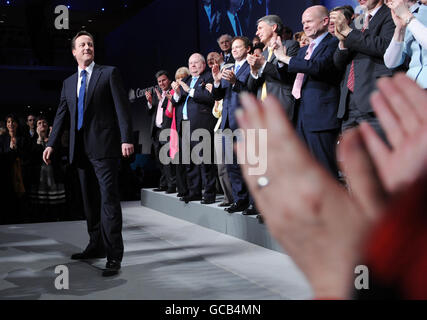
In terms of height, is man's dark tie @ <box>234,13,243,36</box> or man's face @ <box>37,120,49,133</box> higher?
man's dark tie @ <box>234,13,243,36</box>

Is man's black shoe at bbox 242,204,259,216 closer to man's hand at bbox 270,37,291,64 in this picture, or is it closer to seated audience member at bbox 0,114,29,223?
man's hand at bbox 270,37,291,64

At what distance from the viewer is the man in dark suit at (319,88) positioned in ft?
9.92

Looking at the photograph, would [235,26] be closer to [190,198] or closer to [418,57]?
[190,198]

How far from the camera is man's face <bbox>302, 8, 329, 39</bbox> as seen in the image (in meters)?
3.14

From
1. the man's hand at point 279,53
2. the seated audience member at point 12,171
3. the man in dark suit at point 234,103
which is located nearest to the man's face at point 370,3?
the man's hand at point 279,53

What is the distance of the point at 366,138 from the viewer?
0.62 feet

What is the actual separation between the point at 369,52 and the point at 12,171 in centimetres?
452

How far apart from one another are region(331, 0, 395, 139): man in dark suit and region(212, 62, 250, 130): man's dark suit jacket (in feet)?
3.83

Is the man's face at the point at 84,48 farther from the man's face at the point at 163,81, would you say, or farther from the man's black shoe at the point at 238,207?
the man's face at the point at 163,81

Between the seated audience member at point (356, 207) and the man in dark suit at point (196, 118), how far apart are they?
15.0ft

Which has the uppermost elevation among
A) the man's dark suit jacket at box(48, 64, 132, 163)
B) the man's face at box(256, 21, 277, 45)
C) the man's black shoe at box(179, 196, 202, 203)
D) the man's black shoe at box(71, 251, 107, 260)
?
the man's face at box(256, 21, 277, 45)

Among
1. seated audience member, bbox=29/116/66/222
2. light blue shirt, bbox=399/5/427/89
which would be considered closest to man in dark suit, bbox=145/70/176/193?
seated audience member, bbox=29/116/66/222

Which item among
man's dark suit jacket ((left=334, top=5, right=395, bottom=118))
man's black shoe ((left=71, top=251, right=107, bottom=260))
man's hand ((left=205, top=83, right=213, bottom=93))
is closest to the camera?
man's dark suit jacket ((left=334, top=5, right=395, bottom=118))
